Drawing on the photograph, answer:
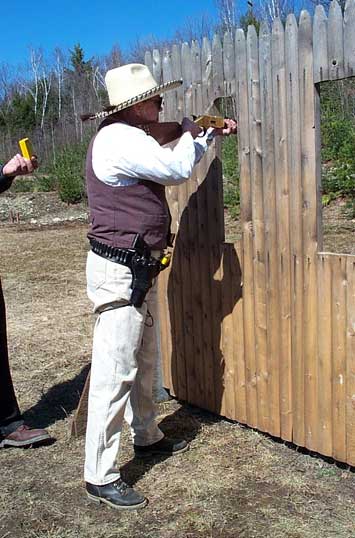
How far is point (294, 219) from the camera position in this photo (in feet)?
10.3

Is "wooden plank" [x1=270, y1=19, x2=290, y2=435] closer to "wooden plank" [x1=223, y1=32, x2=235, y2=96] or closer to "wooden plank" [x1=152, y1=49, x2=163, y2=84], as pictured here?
"wooden plank" [x1=223, y1=32, x2=235, y2=96]

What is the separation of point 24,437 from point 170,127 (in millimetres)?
1926

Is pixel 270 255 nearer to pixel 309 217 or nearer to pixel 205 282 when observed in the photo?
pixel 309 217

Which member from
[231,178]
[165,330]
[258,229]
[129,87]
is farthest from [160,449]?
[231,178]

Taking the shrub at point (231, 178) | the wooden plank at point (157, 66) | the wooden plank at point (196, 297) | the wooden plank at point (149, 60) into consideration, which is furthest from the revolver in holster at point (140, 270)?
the shrub at point (231, 178)

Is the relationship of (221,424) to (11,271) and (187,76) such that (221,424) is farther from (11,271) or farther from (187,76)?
(11,271)

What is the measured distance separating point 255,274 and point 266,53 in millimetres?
1099

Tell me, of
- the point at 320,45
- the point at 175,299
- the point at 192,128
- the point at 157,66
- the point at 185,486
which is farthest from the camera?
the point at 175,299

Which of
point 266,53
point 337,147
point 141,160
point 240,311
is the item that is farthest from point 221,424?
point 337,147

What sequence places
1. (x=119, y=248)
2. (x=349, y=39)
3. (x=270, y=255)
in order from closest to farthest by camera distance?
(x=349, y=39) → (x=119, y=248) → (x=270, y=255)

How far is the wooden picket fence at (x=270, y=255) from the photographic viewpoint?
9.80ft

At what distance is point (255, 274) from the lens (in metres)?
3.42

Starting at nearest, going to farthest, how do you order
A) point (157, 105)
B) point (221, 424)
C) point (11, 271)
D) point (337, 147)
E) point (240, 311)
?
1. point (157, 105)
2. point (240, 311)
3. point (221, 424)
4. point (11, 271)
5. point (337, 147)

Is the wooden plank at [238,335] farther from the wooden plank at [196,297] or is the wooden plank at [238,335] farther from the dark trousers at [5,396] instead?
the dark trousers at [5,396]
